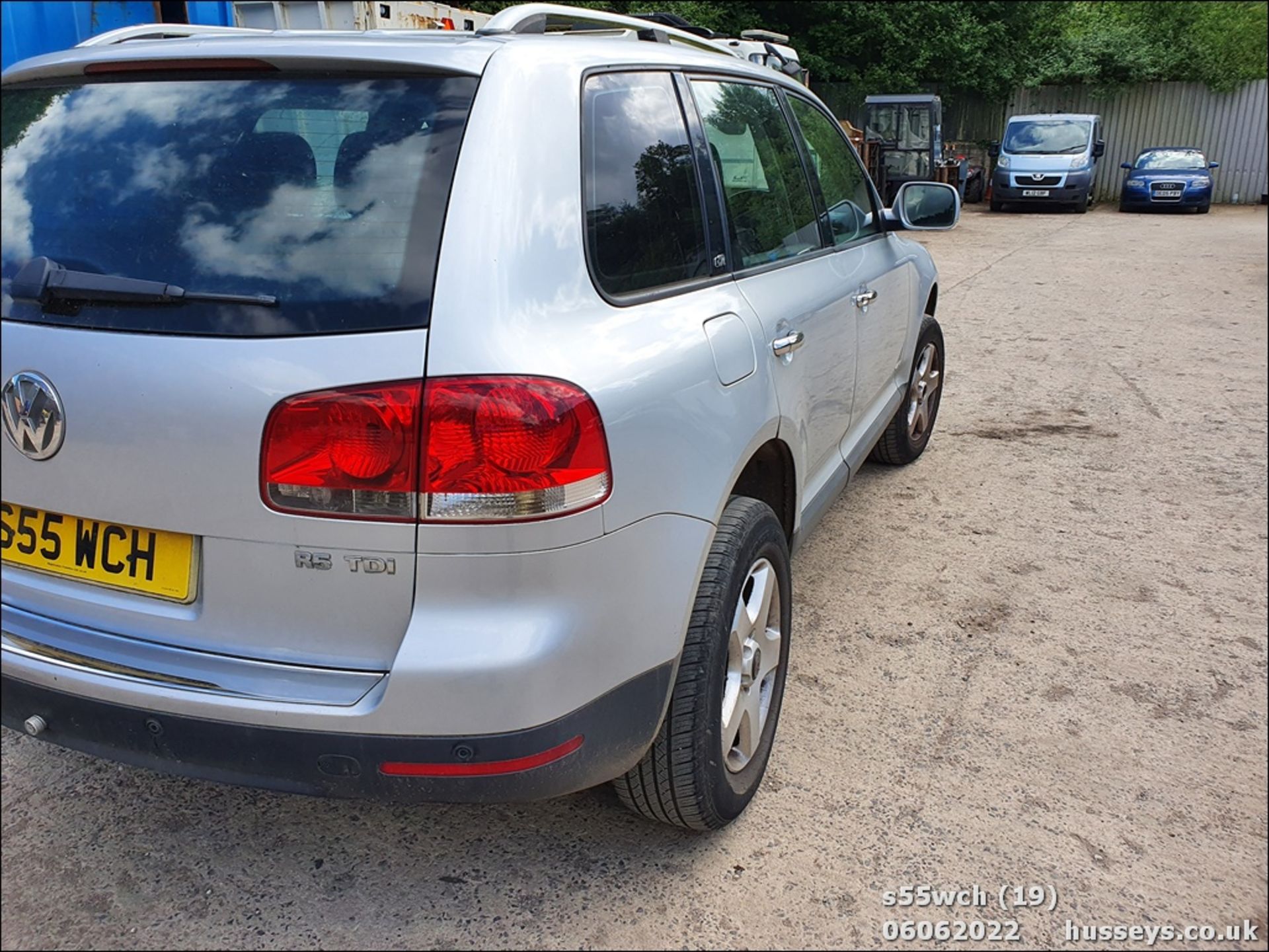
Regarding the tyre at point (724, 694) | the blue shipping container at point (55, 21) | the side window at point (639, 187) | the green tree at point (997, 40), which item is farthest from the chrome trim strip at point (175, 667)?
the green tree at point (997, 40)

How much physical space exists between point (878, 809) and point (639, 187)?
5.29ft

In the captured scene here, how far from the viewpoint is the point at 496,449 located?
1780 millimetres

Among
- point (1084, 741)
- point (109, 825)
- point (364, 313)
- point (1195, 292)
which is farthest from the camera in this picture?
point (1195, 292)

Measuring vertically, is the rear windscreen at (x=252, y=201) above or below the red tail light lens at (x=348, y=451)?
above

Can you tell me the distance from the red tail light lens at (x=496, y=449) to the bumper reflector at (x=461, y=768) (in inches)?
17.6

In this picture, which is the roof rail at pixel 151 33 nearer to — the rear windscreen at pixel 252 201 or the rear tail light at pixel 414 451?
the rear windscreen at pixel 252 201

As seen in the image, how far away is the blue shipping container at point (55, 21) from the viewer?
7727 millimetres

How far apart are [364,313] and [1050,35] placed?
2933 cm

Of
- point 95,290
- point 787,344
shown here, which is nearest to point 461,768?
point 95,290

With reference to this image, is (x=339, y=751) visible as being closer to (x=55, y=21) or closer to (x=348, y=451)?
(x=348, y=451)

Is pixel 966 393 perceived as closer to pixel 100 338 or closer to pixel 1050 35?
pixel 100 338

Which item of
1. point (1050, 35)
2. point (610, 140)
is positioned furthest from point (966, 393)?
point (1050, 35)

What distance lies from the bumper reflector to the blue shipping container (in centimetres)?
751

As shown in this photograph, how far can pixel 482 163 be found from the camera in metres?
1.90
